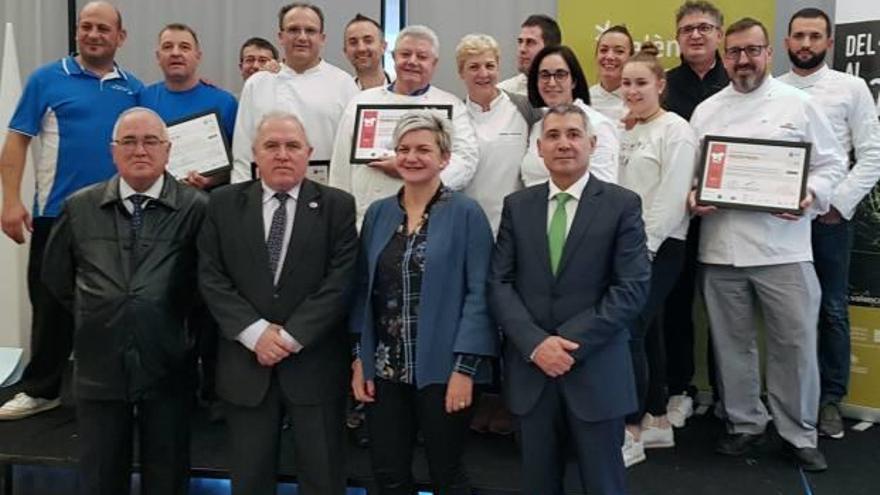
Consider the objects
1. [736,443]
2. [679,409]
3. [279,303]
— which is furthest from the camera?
[679,409]

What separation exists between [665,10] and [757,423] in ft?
7.30

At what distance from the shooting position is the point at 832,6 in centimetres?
423

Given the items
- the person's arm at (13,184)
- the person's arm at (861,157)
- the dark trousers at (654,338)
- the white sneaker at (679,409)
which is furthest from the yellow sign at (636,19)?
the person's arm at (13,184)

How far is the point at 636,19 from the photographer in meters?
4.31

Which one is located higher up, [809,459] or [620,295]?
[620,295]

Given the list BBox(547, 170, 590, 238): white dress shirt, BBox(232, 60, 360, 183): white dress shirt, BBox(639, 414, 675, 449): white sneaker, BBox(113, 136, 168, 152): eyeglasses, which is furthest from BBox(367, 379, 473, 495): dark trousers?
BBox(232, 60, 360, 183): white dress shirt

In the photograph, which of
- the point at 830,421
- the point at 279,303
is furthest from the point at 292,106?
the point at 830,421

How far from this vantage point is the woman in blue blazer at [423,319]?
2.43 m

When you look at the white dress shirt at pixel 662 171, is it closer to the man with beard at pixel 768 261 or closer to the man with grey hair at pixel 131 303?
the man with beard at pixel 768 261

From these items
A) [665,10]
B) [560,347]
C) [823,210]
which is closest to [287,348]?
[560,347]

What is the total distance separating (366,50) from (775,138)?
1.81m

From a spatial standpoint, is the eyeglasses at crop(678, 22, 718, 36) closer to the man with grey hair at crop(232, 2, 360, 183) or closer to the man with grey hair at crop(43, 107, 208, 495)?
the man with grey hair at crop(232, 2, 360, 183)

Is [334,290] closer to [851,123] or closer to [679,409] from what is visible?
[679,409]

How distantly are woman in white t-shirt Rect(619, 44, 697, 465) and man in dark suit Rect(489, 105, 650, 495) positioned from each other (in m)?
0.71
